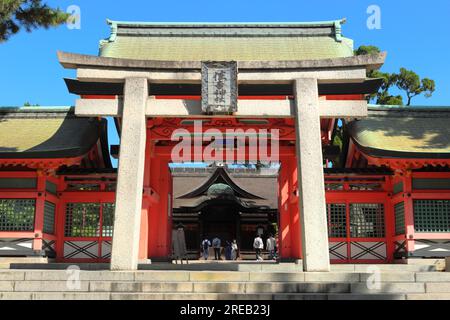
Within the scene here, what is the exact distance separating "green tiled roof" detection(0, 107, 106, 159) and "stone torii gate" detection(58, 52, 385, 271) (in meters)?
4.12

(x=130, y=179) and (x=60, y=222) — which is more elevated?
(x=130, y=179)

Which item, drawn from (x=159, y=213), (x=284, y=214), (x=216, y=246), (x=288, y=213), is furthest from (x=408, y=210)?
(x=216, y=246)

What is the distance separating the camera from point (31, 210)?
1655 cm

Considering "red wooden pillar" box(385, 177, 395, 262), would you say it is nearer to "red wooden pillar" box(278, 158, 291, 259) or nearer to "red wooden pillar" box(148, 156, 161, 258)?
"red wooden pillar" box(278, 158, 291, 259)

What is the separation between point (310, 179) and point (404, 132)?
7221 mm

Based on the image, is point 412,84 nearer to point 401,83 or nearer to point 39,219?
point 401,83

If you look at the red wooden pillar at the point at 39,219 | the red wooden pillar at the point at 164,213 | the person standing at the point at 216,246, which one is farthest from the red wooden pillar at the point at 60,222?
the person standing at the point at 216,246

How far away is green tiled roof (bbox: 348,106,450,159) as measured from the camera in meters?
15.6

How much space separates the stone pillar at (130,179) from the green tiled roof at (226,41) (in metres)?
6.86

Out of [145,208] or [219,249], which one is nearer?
[145,208]

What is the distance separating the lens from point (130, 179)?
1172 cm

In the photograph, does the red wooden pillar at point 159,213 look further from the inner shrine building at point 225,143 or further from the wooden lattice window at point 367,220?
the wooden lattice window at point 367,220

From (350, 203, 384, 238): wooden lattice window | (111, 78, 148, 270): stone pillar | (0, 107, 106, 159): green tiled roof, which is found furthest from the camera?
(350, 203, 384, 238): wooden lattice window

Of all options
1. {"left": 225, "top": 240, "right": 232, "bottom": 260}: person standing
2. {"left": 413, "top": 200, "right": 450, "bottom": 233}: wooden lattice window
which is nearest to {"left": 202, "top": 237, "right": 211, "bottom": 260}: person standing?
{"left": 225, "top": 240, "right": 232, "bottom": 260}: person standing
